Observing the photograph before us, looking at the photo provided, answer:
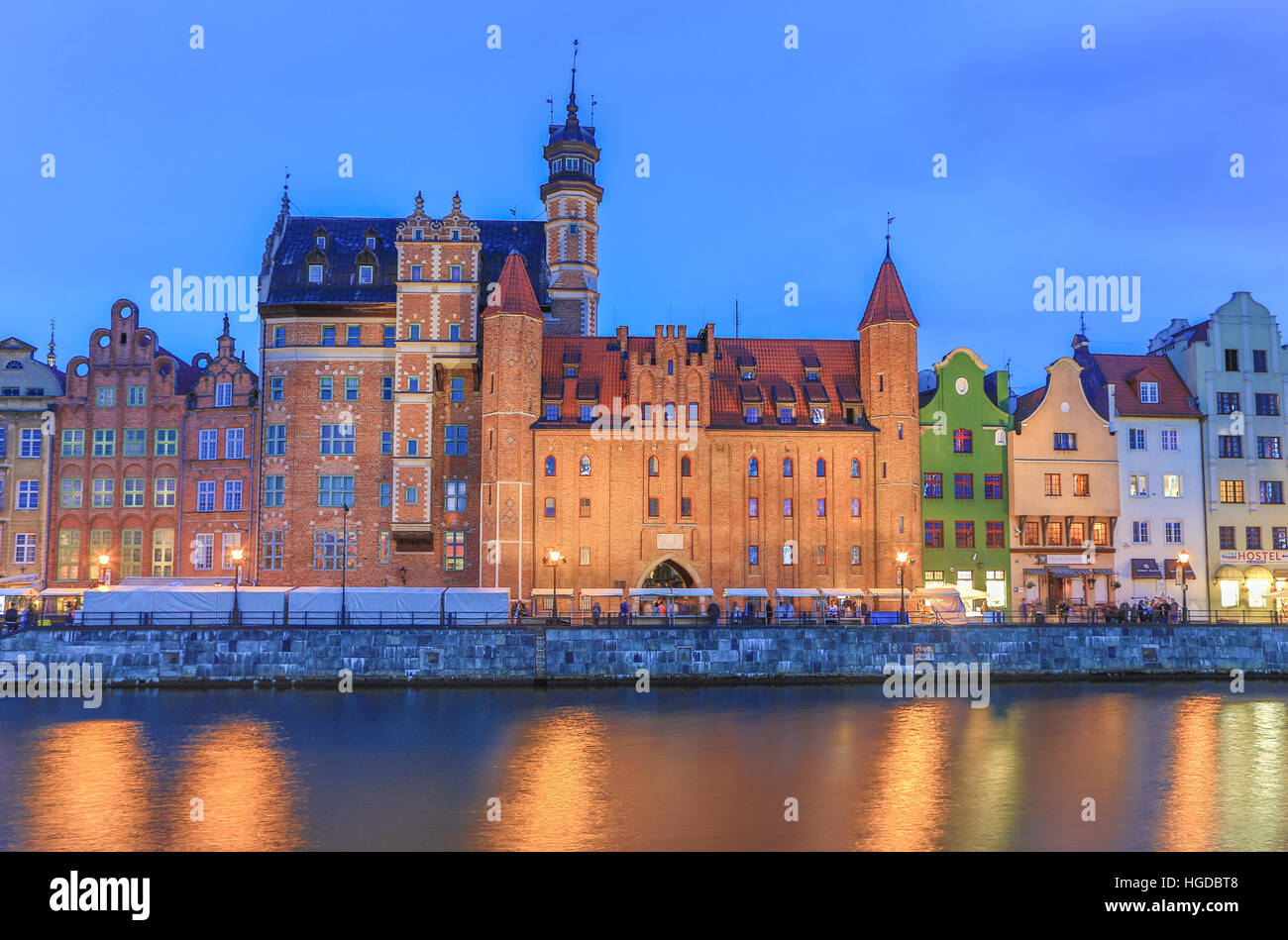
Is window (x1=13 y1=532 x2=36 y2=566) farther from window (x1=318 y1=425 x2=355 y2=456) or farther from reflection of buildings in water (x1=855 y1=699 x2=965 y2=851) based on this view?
→ reflection of buildings in water (x1=855 y1=699 x2=965 y2=851)

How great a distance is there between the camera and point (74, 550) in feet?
231

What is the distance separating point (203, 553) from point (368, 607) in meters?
19.3

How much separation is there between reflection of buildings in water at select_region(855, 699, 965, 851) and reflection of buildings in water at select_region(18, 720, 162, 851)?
17.6 meters

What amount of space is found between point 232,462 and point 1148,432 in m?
58.3

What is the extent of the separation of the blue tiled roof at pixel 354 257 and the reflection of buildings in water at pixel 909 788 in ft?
134

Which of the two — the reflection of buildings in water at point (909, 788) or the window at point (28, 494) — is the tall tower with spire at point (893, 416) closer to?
the reflection of buildings in water at point (909, 788)

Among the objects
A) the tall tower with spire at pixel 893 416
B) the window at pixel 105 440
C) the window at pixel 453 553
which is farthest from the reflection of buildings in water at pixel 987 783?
the window at pixel 105 440

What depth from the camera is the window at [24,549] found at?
69.6 m

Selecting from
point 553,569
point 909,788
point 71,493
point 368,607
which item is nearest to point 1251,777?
point 909,788

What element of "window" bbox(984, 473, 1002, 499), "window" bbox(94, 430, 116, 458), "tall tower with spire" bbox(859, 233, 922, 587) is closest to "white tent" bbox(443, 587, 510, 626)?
"tall tower with spire" bbox(859, 233, 922, 587)
